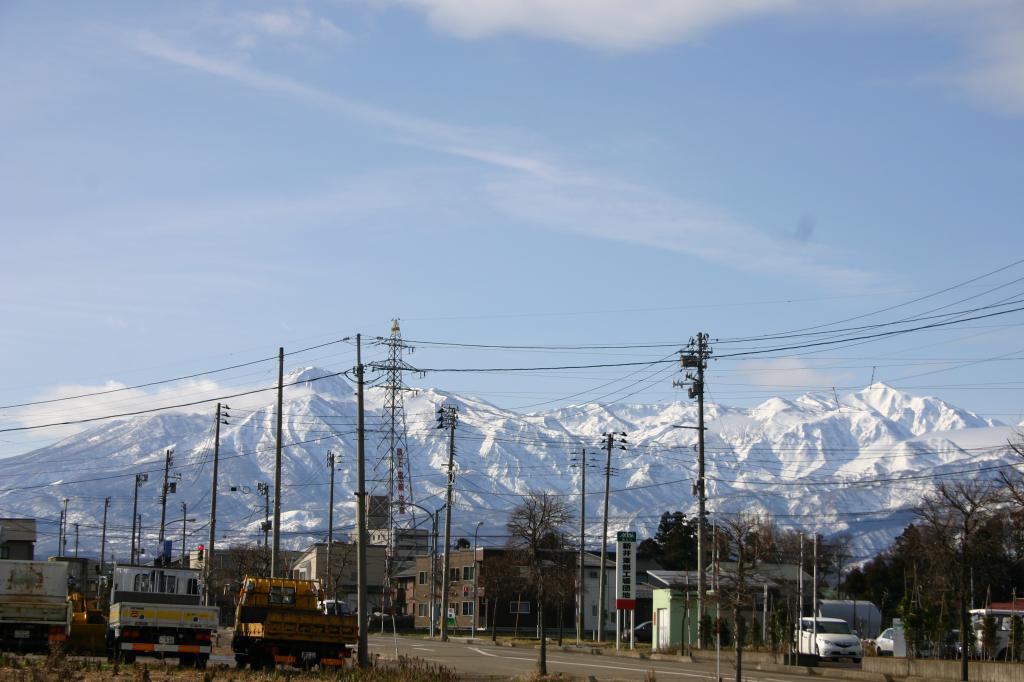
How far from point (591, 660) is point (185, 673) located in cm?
2015

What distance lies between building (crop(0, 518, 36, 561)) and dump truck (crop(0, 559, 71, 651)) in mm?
50344

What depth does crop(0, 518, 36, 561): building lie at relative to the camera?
84812mm

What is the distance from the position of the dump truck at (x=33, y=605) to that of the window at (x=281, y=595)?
18.3ft

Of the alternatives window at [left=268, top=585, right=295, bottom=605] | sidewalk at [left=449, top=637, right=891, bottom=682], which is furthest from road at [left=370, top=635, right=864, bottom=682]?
window at [left=268, top=585, right=295, bottom=605]

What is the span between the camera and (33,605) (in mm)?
35531

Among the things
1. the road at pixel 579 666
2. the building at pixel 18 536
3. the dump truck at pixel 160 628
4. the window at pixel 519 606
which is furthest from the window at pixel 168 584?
the window at pixel 519 606

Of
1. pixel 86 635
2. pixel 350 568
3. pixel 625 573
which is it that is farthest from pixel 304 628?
pixel 350 568

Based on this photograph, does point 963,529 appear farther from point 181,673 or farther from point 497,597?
point 497,597

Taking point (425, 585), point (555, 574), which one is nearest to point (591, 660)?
point (555, 574)

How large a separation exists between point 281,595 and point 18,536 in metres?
54.0

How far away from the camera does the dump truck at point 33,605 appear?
3519 cm

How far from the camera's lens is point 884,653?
59.9 meters

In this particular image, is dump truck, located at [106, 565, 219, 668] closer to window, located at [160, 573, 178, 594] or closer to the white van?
window, located at [160, 573, 178, 594]

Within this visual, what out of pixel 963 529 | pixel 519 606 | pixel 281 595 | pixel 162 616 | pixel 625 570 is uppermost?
pixel 963 529
